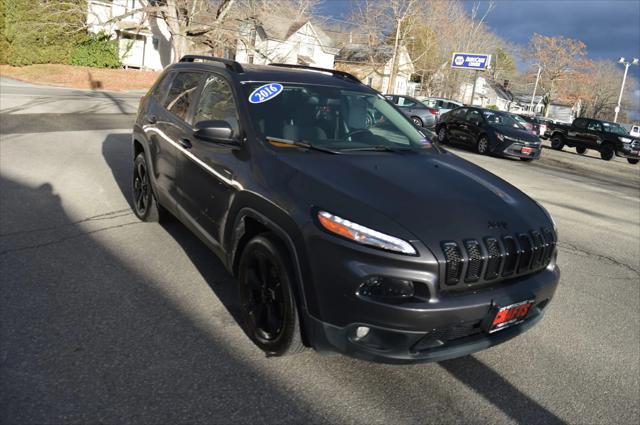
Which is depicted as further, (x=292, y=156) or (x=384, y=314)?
(x=292, y=156)

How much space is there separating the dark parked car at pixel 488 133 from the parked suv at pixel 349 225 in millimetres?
12584

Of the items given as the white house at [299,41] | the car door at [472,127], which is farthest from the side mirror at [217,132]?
the white house at [299,41]

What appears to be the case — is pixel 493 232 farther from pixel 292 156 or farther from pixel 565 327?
pixel 565 327

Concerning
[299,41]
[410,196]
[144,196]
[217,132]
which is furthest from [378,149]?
[299,41]

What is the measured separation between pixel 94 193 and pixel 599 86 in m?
107

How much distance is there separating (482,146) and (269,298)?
14.9m

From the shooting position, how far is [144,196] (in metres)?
5.61


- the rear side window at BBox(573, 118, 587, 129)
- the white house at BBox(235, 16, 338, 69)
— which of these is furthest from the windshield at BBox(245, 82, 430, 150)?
the white house at BBox(235, 16, 338, 69)

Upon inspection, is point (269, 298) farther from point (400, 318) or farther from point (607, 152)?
point (607, 152)

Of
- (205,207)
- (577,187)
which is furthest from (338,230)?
(577,187)

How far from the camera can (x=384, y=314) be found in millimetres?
2568

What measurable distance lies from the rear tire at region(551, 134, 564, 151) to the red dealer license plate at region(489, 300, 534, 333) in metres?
23.8

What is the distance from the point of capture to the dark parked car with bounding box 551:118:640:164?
2162 centimetres

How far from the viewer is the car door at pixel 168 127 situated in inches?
180
